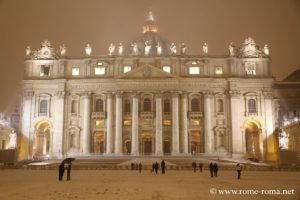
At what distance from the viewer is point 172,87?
59.2m

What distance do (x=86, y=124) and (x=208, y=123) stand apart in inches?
704

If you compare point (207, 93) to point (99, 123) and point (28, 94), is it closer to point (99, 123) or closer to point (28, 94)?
point (99, 123)

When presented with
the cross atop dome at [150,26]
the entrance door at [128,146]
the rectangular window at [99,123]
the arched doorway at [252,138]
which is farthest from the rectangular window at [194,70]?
the cross atop dome at [150,26]

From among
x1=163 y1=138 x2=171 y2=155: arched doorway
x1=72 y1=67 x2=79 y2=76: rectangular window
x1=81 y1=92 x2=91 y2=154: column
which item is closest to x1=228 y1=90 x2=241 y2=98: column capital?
x1=163 y1=138 x2=171 y2=155: arched doorway

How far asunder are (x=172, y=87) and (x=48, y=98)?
18915mm

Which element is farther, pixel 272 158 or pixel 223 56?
pixel 223 56

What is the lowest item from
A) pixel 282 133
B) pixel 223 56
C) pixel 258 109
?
pixel 282 133

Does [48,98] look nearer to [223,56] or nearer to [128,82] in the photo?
[128,82]

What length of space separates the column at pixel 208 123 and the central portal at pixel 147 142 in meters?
8.23

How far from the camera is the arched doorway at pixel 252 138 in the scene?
198 ft

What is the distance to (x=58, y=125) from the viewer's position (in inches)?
2330

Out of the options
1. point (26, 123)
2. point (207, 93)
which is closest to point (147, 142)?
point (207, 93)

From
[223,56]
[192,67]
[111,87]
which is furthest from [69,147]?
[223,56]

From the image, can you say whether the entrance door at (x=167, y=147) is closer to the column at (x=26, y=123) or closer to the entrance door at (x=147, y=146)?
→ the entrance door at (x=147, y=146)
